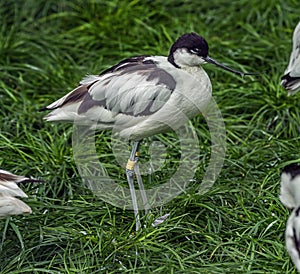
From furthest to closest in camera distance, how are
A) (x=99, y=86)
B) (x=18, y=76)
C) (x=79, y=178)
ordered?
1. (x=18, y=76)
2. (x=79, y=178)
3. (x=99, y=86)

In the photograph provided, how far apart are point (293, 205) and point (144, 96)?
103 centimetres

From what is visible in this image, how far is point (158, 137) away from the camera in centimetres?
521

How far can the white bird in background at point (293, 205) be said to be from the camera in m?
3.45

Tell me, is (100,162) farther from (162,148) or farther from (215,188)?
(215,188)

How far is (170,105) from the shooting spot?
4238 millimetres

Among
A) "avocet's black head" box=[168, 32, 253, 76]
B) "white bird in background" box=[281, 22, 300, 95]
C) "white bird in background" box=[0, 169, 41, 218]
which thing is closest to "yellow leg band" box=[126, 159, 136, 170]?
"avocet's black head" box=[168, 32, 253, 76]

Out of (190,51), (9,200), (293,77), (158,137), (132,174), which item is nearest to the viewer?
(9,200)

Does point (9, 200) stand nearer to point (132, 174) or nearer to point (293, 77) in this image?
point (132, 174)

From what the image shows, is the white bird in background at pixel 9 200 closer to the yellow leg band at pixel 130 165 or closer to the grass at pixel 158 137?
the grass at pixel 158 137

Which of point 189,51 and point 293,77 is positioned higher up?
point 189,51

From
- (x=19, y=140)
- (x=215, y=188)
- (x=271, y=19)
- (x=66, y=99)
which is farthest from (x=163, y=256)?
(x=271, y=19)

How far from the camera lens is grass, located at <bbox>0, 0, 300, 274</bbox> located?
13.4ft

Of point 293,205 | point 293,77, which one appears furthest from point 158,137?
point 293,205

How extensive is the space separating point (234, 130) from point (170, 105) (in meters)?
1.20
